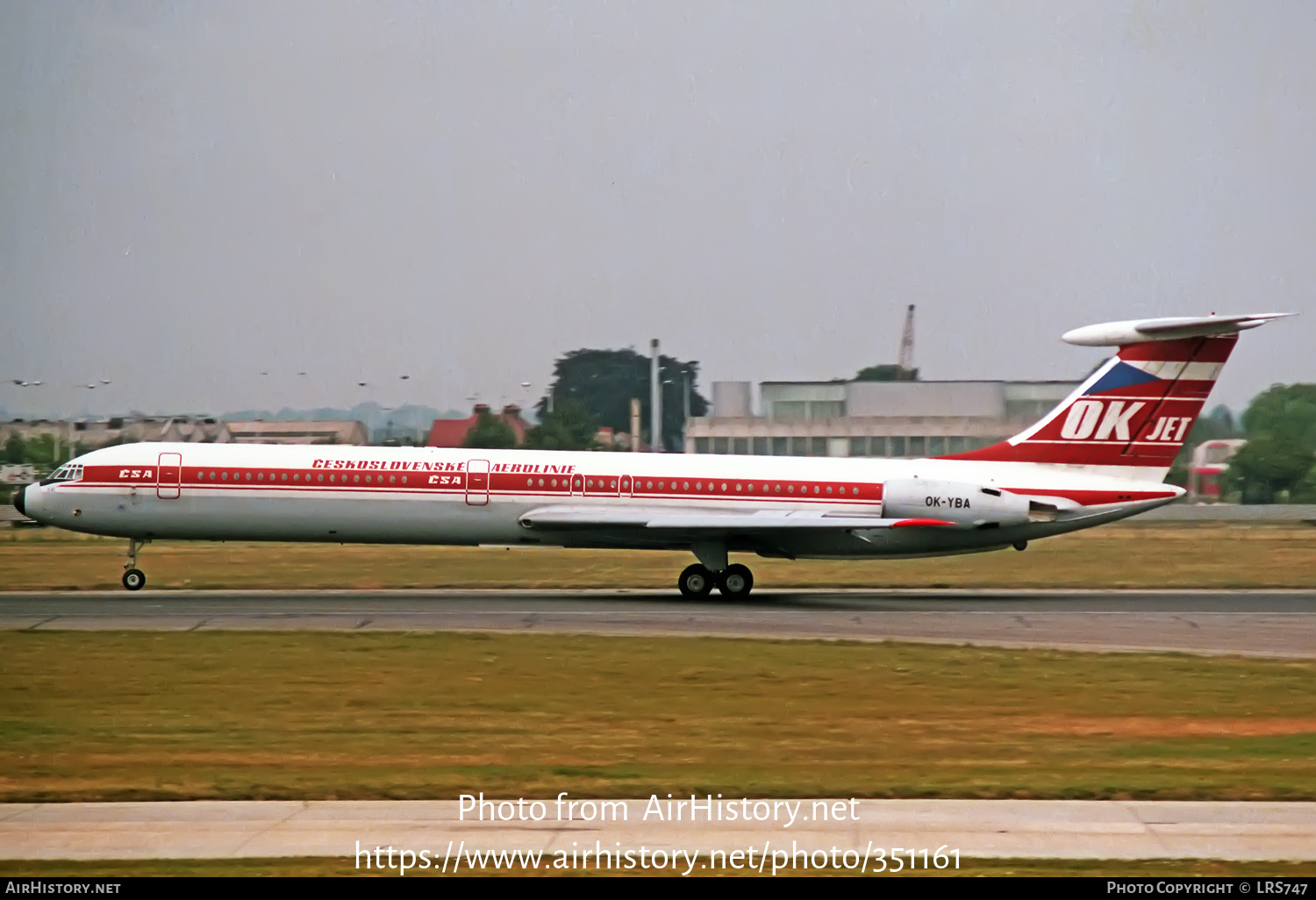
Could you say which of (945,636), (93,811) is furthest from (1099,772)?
(945,636)

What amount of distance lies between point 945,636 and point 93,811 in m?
16.2

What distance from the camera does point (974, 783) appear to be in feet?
42.9

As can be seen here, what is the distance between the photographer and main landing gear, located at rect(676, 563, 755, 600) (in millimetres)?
32844

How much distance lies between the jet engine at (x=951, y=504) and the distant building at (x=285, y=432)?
26.0 metres

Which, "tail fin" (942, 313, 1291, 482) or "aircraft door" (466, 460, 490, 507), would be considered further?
"tail fin" (942, 313, 1291, 482)

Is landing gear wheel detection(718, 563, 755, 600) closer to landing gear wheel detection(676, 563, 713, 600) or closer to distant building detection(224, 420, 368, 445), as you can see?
landing gear wheel detection(676, 563, 713, 600)

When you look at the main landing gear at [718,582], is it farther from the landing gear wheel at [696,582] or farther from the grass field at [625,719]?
the grass field at [625,719]

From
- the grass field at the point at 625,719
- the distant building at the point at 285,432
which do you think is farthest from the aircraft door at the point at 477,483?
the distant building at the point at 285,432

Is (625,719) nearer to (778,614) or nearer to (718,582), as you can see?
(778,614)

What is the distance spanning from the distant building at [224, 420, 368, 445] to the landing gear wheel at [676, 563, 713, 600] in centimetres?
2311

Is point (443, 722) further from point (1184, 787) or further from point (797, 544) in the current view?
point (797, 544)

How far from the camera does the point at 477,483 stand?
32.6 m

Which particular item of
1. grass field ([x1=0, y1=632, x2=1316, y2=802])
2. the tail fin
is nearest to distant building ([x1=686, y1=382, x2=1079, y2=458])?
the tail fin

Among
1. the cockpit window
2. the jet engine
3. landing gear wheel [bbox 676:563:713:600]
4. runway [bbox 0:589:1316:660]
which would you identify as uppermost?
the cockpit window
